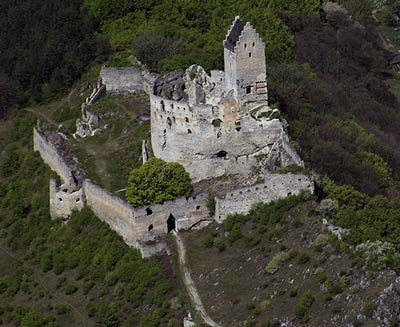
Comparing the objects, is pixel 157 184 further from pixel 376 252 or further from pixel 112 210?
pixel 376 252

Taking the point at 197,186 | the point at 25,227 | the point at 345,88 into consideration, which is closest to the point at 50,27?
the point at 345,88

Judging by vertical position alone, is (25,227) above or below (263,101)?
below

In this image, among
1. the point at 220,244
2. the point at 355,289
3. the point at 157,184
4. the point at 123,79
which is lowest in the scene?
the point at 123,79

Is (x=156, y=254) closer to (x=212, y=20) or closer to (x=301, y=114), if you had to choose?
(x=301, y=114)

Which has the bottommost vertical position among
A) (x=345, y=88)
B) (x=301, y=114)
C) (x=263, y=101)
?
(x=345, y=88)

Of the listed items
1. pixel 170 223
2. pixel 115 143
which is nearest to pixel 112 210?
pixel 170 223

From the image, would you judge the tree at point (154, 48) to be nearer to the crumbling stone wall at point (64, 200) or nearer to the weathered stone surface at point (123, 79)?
the weathered stone surface at point (123, 79)

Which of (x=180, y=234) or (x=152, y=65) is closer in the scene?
(x=180, y=234)
